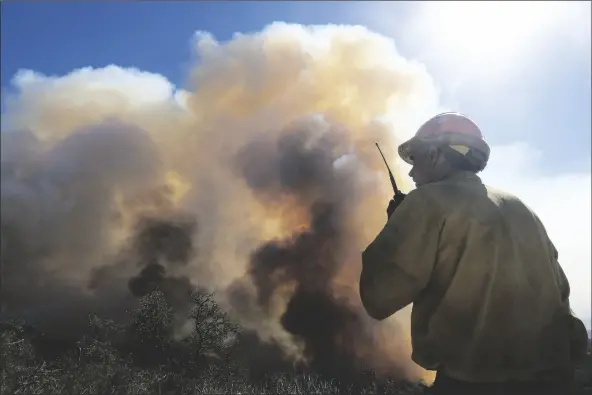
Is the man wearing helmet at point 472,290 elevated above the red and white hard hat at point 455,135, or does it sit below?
below

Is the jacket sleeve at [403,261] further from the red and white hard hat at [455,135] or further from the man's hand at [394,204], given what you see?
the red and white hard hat at [455,135]

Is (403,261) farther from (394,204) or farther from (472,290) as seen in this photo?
(394,204)

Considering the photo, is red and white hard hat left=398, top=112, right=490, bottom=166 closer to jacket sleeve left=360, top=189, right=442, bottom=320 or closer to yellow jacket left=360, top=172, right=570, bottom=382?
yellow jacket left=360, top=172, right=570, bottom=382

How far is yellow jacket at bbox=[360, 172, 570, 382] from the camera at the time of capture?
2631mm

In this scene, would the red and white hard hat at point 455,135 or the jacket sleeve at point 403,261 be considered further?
the red and white hard hat at point 455,135

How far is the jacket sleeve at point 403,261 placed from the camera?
106 inches

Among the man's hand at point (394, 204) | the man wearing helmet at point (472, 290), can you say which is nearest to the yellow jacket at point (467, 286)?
the man wearing helmet at point (472, 290)

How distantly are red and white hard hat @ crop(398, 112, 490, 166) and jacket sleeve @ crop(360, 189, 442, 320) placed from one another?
56 centimetres

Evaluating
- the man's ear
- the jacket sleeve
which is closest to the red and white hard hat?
the man's ear

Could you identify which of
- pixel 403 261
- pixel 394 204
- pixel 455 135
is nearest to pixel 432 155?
pixel 455 135

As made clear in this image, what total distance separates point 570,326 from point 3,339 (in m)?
5.66

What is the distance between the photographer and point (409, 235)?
8.89ft

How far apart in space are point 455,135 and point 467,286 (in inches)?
38.3

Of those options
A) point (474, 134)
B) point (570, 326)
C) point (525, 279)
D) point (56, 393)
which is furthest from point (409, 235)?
point (56, 393)
